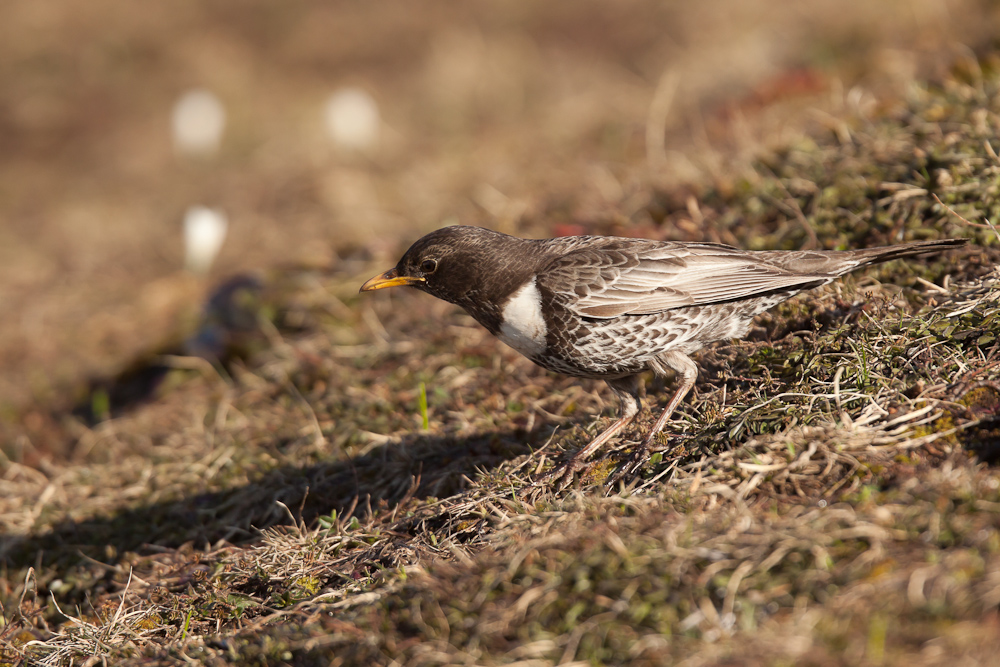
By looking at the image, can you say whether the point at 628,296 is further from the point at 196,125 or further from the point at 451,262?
the point at 196,125

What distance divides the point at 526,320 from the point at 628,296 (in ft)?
1.92

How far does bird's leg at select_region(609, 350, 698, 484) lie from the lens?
419cm

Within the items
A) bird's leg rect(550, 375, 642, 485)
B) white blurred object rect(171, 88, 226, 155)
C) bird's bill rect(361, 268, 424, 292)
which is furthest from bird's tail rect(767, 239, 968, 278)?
white blurred object rect(171, 88, 226, 155)

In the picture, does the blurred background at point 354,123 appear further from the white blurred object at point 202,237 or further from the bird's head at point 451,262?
the bird's head at point 451,262

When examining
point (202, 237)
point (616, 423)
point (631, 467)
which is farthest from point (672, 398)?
point (202, 237)

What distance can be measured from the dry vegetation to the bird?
30 centimetres

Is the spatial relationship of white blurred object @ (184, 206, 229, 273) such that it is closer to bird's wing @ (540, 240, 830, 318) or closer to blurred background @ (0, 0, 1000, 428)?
blurred background @ (0, 0, 1000, 428)

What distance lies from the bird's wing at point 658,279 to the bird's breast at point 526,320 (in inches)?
4.5

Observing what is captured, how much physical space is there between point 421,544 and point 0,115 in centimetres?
1330

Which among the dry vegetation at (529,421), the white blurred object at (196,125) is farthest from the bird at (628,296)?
the white blurred object at (196,125)

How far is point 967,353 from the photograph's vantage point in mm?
3982

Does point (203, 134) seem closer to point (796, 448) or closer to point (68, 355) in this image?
point (68, 355)

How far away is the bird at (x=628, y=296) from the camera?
14.5 feet

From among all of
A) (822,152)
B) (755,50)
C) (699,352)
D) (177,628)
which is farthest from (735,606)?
(755,50)
